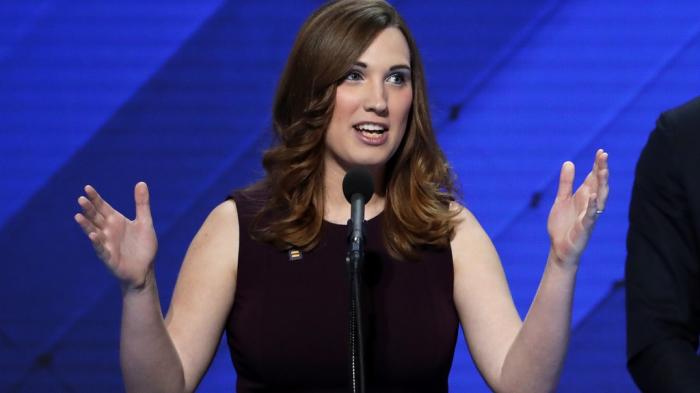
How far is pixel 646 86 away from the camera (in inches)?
134

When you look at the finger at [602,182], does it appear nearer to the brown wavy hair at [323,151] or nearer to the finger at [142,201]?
the brown wavy hair at [323,151]

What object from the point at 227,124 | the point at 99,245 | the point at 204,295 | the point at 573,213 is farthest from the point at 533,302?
the point at 227,124

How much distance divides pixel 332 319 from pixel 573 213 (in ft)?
2.18

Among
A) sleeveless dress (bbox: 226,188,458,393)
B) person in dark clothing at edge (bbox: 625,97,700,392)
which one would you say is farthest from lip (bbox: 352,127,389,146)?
person in dark clothing at edge (bbox: 625,97,700,392)

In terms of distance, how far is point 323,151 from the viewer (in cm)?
272

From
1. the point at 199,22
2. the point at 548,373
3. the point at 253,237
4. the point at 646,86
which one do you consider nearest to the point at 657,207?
the point at 548,373

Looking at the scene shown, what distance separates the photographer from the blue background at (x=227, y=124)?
342 centimetres

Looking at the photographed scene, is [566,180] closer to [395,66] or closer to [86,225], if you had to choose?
[395,66]

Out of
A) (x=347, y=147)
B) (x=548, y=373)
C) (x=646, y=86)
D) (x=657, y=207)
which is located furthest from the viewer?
(x=646, y=86)

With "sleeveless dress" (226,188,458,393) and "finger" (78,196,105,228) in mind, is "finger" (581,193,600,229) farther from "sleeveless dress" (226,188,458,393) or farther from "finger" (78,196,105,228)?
"finger" (78,196,105,228)

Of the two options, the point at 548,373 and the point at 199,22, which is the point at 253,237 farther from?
the point at 199,22

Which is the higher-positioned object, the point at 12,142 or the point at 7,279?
the point at 12,142

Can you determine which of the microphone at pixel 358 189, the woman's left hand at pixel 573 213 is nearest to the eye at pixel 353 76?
the microphone at pixel 358 189

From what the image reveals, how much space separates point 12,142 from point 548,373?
1906 millimetres
